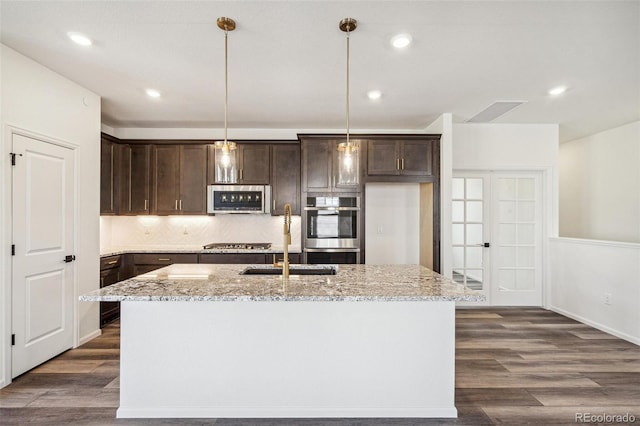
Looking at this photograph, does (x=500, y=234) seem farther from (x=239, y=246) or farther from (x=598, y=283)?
(x=239, y=246)

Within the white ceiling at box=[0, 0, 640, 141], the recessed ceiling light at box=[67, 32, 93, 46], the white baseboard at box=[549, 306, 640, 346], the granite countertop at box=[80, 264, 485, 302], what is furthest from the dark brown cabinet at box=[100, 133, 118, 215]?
the white baseboard at box=[549, 306, 640, 346]

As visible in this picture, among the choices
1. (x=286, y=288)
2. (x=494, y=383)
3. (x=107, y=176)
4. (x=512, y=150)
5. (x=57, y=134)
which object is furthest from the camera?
(x=512, y=150)

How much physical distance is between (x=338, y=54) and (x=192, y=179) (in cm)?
Result: 285

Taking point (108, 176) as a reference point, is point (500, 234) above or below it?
below

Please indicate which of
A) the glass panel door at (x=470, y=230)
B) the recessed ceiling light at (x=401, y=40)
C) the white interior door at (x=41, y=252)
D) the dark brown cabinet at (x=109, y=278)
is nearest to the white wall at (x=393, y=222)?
the glass panel door at (x=470, y=230)

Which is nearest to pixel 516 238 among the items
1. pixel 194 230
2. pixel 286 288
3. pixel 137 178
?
pixel 286 288

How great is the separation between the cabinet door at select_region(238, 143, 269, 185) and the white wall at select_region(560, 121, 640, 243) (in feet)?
16.0

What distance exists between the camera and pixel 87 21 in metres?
2.26

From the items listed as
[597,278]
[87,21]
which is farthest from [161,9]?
[597,278]

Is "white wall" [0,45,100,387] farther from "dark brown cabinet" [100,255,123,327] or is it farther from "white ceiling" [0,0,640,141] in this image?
"dark brown cabinet" [100,255,123,327]

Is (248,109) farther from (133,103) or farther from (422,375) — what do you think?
(422,375)

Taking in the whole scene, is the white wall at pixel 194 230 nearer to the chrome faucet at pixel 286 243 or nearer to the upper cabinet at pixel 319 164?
the upper cabinet at pixel 319 164

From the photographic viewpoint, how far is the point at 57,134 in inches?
122

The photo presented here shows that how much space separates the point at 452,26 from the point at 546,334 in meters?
3.43
